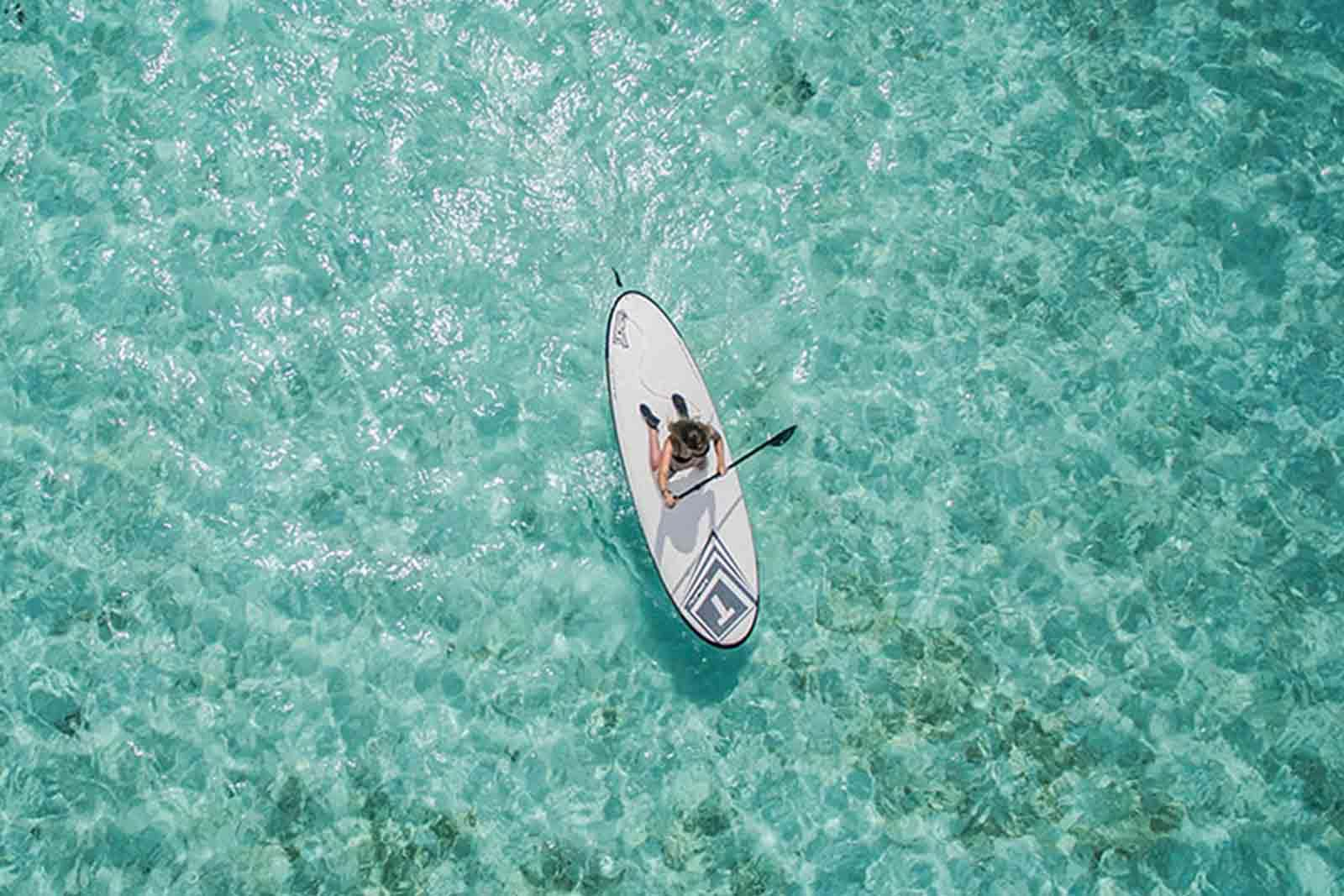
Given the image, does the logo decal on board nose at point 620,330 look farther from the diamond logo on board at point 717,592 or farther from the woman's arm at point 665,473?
the diamond logo on board at point 717,592

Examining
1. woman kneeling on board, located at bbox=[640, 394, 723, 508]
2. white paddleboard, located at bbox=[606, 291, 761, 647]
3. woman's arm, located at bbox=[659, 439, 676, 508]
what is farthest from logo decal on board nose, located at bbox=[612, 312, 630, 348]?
woman's arm, located at bbox=[659, 439, 676, 508]

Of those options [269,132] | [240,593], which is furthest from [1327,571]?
[269,132]

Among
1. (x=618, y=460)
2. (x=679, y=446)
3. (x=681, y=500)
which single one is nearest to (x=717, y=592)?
(x=681, y=500)

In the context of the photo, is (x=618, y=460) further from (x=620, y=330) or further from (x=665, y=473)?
(x=620, y=330)

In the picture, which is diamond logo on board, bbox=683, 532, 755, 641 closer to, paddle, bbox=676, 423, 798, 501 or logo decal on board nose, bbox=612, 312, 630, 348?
paddle, bbox=676, 423, 798, 501

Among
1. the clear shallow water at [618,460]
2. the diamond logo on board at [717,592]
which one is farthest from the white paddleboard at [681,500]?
the clear shallow water at [618,460]

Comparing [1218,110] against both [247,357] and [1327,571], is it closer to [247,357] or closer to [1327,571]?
[1327,571]

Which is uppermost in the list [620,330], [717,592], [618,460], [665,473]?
[620,330]
